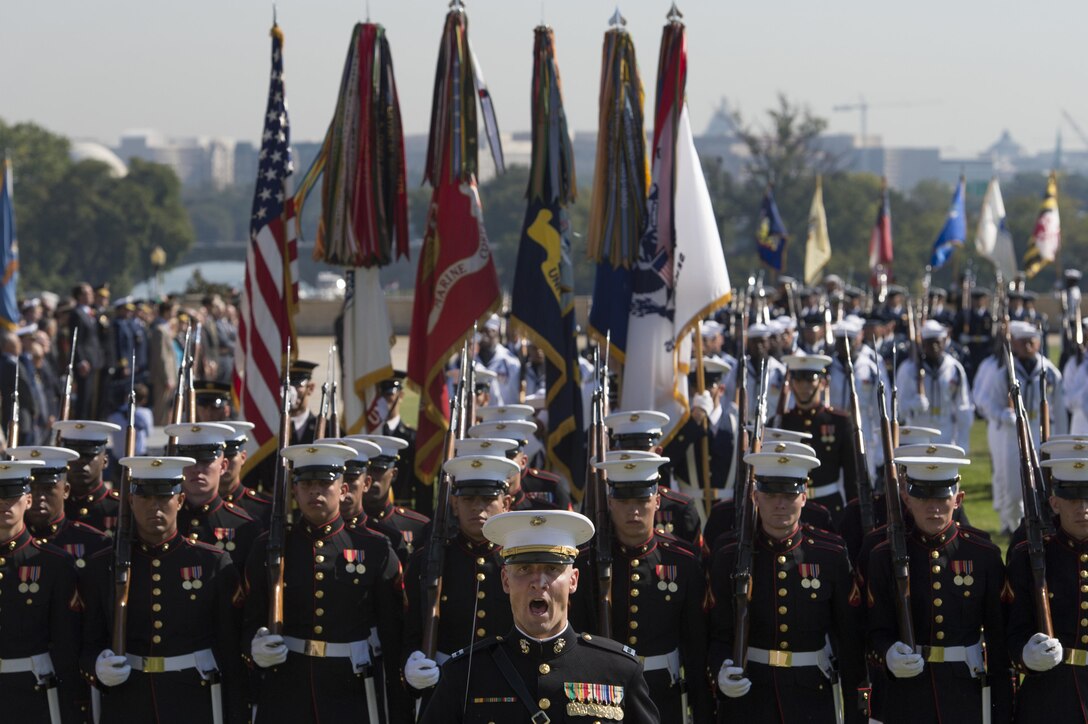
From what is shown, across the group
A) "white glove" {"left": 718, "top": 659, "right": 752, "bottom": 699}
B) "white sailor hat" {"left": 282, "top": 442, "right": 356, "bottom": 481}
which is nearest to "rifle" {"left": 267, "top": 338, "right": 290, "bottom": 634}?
"white sailor hat" {"left": 282, "top": 442, "right": 356, "bottom": 481}

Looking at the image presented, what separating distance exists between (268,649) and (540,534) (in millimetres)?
2254

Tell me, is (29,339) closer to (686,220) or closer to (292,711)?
(686,220)

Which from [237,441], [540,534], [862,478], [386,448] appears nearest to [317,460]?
[386,448]

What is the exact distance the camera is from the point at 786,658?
7.03 meters

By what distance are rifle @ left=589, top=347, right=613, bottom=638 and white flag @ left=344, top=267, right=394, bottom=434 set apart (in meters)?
2.75

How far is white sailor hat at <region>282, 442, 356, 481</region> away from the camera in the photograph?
7242mm

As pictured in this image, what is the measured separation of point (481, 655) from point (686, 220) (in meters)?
6.03

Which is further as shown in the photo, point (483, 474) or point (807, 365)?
point (807, 365)

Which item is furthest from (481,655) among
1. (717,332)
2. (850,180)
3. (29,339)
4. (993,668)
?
(850,180)

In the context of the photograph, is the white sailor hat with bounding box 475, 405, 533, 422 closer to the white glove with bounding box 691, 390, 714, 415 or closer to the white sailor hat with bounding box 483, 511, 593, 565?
the white glove with bounding box 691, 390, 714, 415

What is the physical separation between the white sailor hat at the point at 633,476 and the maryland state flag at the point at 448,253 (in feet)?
11.8

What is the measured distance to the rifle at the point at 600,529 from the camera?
6.90m

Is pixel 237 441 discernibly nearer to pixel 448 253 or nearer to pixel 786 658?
pixel 448 253

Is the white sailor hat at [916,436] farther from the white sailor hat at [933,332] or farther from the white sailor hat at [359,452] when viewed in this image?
the white sailor hat at [933,332]
